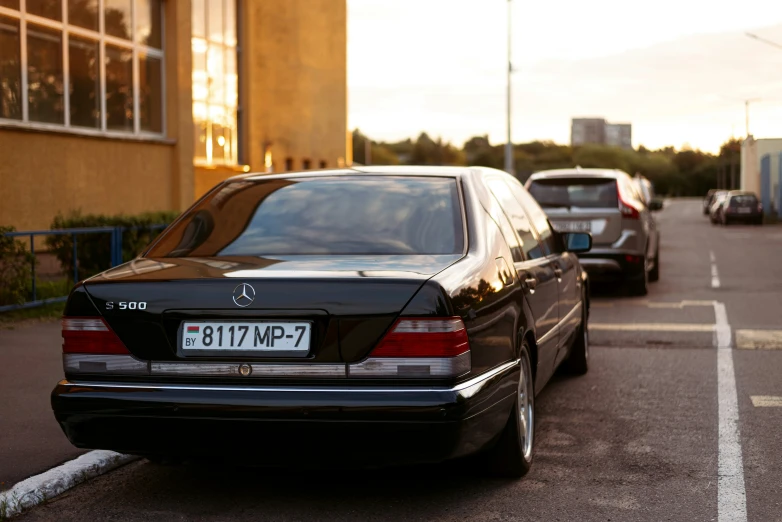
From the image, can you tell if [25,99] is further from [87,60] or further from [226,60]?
[226,60]

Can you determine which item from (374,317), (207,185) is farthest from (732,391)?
(207,185)

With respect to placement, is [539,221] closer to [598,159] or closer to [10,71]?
[10,71]

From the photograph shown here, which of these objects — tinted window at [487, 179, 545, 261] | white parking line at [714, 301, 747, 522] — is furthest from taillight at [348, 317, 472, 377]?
tinted window at [487, 179, 545, 261]

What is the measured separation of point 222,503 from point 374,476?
2.49 feet

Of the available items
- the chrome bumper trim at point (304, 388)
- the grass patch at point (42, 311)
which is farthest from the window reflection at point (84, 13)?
the chrome bumper trim at point (304, 388)

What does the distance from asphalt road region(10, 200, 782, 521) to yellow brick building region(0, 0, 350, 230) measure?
1232 centimetres

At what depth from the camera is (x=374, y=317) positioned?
4.29 metres

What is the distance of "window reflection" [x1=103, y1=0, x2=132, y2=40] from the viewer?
20750 mm

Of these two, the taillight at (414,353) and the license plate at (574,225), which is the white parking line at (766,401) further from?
the license plate at (574,225)

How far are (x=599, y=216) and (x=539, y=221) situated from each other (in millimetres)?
7263

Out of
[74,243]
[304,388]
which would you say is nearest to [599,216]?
[74,243]

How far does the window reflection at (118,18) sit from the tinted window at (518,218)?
15.9 metres

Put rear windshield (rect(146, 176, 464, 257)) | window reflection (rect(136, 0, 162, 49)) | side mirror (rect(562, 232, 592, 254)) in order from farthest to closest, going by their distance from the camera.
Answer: window reflection (rect(136, 0, 162, 49)), side mirror (rect(562, 232, 592, 254)), rear windshield (rect(146, 176, 464, 257))

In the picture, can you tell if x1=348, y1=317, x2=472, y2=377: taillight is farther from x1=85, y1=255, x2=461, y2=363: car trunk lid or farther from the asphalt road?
the asphalt road
